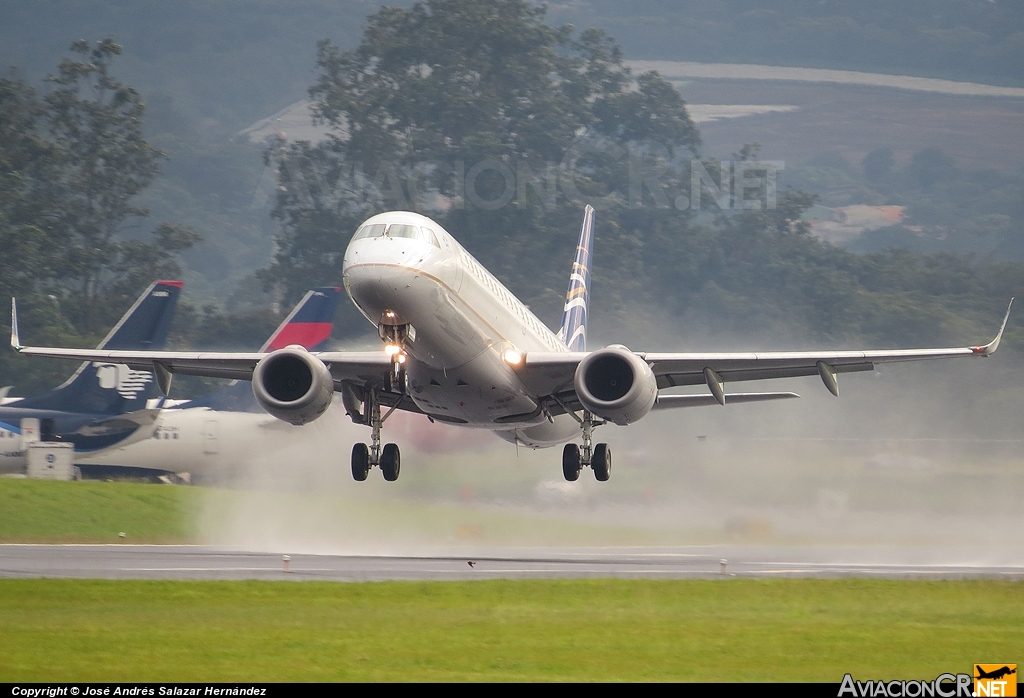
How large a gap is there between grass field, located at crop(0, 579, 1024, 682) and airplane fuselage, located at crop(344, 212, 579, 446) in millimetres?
3912

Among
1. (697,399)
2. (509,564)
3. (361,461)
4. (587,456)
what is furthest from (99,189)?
(697,399)

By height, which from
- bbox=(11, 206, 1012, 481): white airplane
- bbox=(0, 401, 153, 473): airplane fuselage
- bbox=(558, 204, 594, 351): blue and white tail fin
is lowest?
bbox=(11, 206, 1012, 481): white airplane

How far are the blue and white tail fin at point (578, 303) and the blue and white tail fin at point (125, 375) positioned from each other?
52.9 ft

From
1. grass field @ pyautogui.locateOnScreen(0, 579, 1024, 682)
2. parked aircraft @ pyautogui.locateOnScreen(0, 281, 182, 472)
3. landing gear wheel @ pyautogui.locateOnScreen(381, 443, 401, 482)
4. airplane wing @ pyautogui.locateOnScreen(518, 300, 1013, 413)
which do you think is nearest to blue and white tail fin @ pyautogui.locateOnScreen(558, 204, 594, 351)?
airplane wing @ pyautogui.locateOnScreen(518, 300, 1013, 413)

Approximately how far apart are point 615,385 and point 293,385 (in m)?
6.68

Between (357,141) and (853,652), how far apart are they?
256 feet

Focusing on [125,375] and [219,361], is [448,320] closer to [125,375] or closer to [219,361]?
[219,361]

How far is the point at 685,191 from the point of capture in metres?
101

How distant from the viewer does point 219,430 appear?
166ft

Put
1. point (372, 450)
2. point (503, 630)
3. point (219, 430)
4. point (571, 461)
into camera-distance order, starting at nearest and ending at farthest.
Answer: point (503, 630) < point (372, 450) < point (571, 461) < point (219, 430)

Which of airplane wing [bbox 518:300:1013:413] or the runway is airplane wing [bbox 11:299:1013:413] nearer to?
airplane wing [bbox 518:300:1013:413]

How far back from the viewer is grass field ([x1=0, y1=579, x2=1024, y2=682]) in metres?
18.5

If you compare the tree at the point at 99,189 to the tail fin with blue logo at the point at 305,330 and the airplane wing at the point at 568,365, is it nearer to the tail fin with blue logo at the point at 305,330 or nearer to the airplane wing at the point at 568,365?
the tail fin with blue logo at the point at 305,330

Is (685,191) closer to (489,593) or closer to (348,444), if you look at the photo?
(348,444)
